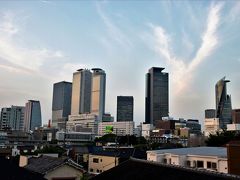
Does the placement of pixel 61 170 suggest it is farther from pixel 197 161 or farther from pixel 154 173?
pixel 197 161

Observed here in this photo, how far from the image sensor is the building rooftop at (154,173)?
19156 millimetres

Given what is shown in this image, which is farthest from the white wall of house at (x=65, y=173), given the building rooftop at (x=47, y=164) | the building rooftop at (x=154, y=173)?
the building rooftop at (x=154, y=173)

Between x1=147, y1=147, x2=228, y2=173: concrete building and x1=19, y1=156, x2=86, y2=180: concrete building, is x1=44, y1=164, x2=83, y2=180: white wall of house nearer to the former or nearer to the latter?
x1=19, y1=156, x2=86, y2=180: concrete building

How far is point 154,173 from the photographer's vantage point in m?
22.2

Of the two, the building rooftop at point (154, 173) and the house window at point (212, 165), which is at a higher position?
the building rooftop at point (154, 173)

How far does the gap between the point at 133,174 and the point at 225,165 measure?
63.7 ft

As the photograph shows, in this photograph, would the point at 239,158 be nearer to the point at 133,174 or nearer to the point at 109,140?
the point at 133,174

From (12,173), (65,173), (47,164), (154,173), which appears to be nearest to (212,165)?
(65,173)

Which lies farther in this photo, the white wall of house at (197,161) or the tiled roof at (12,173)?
the white wall of house at (197,161)

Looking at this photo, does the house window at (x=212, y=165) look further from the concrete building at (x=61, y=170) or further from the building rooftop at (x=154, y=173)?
the concrete building at (x=61, y=170)

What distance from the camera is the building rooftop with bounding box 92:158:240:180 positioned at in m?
19.2

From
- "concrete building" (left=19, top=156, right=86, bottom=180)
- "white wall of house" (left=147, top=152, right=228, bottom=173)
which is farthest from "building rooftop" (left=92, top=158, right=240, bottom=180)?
"white wall of house" (left=147, top=152, right=228, bottom=173)

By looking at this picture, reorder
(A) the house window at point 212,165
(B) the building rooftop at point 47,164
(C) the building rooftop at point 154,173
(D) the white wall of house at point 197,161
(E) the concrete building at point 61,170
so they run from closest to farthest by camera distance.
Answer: (C) the building rooftop at point 154,173 → (E) the concrete building at point 61,170 → (B) the building rooftop at point 47,164 → (D) the white wall of house at point 197,161 → (A) the house window at point 212,165

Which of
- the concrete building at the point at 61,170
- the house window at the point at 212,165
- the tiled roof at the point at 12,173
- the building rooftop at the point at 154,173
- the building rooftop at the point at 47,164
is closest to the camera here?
the building rooftop at the point at 154,173
